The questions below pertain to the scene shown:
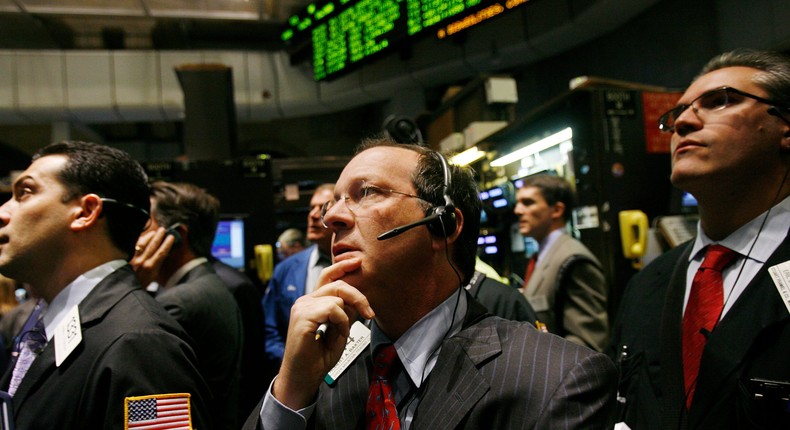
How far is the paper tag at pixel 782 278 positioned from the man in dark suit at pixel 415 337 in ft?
1.77

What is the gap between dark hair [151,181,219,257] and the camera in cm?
283

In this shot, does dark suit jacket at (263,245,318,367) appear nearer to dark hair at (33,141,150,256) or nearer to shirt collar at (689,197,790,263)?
dark hair at (33,141,150,256)

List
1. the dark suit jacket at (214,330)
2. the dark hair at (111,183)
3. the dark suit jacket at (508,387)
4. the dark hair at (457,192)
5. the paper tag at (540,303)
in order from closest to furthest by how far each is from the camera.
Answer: the dark suit jacket at (508,387) → the dark hair at (457,192) → the dark hair at (111,183) → the dark suit jacket at (214,330) → the paper tag at (540,303)

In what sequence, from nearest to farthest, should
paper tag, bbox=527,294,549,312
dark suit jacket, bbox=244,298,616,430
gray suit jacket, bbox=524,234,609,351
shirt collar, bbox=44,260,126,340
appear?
dark suit jacket, bbox=244,298,616,430 → shirt collar, bbox=44,260,126,340 → gray suit jacket, bbox=524,234,609,351 → paper tag, bbox=527,294,549,312

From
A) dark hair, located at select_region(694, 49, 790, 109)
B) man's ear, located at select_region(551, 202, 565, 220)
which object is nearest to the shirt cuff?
dark hair, located at select_region(694, 49, 790, 109)

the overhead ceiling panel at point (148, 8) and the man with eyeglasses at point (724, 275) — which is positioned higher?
the overhead ceiling panel at point (148, 8)

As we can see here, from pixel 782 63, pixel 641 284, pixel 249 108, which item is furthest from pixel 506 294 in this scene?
pixel 249 108

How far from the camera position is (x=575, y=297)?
2.97 metres

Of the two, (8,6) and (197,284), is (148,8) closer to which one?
(8,6)

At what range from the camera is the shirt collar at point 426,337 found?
1.39 m

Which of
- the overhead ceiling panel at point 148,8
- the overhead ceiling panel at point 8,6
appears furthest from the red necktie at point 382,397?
the overhead ceiling panel at point 8,6

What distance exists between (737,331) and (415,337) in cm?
83

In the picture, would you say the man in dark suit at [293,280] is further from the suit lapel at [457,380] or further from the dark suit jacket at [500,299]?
the suit lapel at [457,380]

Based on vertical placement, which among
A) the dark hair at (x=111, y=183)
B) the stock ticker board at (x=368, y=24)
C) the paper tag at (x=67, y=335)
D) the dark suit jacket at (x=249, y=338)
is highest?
the stock ticker board at (x=368, y=24)
